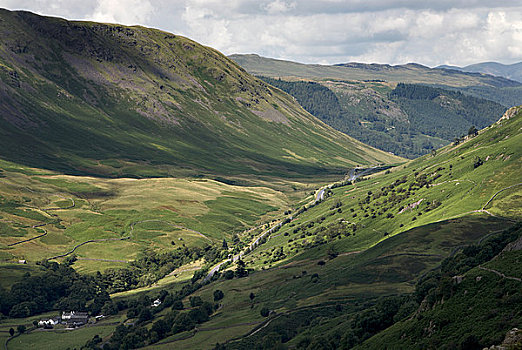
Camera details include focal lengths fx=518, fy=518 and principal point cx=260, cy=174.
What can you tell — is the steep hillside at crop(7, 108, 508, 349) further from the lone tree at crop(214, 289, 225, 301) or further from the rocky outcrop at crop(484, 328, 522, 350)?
the rocky outcrop at crop(484, 328, 522, 350)

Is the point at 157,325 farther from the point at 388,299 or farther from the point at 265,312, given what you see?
the point at 388,299

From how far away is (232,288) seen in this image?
198125 mm

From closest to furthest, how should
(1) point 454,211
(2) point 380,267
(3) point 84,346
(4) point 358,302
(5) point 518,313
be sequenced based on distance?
1. (5) point 518,313
2. (4) point 358,302
3. (2) point 380,267
4. (3) point 84,346
5. (1) point 454,211

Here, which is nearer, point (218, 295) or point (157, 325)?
point (157, 325)

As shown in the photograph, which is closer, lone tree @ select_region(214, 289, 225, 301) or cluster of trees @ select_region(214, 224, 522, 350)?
cluster of trees @ select_region(214, 224, 522, 350)

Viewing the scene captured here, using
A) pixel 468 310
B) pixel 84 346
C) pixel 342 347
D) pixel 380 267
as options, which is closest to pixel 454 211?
pixel 380 267

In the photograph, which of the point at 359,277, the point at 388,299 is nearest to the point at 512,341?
the point at 388,299

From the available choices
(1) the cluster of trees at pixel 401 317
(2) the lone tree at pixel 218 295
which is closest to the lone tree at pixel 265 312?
(1) the cluster of trees at pixel 401 317

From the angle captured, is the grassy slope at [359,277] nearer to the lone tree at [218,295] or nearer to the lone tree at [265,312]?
the lone tree at [218,295]

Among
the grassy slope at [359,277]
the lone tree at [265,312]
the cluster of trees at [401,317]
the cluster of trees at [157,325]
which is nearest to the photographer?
the cluster of trees at [401,317]

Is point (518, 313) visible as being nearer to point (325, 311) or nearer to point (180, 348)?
point (325, 311)

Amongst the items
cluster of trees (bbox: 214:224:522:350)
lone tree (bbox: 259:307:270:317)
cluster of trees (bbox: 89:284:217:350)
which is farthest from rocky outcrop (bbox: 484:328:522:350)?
cluster of trees (bbox: 89:284:217:350)

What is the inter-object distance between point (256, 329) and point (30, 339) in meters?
88.5

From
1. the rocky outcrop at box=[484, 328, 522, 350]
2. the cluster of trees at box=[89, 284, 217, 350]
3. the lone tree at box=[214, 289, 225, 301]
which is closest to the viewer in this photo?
the rocky outcrop at box=[484, 328, 522, 350]
